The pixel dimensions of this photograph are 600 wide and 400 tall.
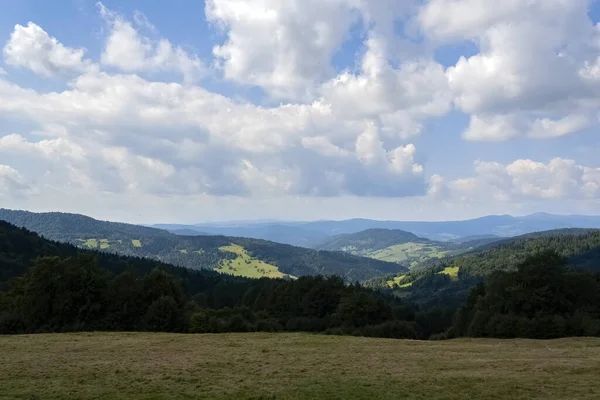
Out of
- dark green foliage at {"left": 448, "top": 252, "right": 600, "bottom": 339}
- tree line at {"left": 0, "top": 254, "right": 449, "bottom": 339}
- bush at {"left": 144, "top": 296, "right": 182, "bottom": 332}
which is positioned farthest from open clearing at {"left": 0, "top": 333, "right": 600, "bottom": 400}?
bush at {"left": 144, "top": 296, "right": 182, "bottom": 332}

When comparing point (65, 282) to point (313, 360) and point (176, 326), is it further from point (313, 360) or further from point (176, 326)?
point (313, 360)

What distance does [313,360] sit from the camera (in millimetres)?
29516

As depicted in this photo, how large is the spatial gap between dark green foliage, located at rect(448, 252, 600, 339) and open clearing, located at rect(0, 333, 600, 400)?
51.8ft

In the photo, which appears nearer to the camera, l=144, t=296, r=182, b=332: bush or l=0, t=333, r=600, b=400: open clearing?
l=0, t=333, r=600, b=400: open clearing

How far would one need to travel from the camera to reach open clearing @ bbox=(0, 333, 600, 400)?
65.5 ft

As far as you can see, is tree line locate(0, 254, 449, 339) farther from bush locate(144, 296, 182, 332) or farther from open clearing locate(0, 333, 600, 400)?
open clearing locate(0, 333, 600, 400)

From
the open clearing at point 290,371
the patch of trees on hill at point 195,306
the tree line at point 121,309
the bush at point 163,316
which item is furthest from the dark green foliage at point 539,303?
the bush at point 163,316

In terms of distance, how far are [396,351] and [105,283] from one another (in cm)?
4784

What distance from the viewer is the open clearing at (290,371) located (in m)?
20.0

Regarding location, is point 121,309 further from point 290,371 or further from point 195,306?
point 290,371

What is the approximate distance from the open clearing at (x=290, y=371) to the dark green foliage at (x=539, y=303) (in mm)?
15782

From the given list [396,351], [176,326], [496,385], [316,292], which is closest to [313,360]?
[396,351]

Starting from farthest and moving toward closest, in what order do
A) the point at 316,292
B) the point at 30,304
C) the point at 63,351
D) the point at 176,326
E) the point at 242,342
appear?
1. the point at 316,292
2. the point at 176,326
3. the point at 30,304
4. the point at 242,342
5. the point at 63,351

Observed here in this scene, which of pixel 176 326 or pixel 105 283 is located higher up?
pixel 105 283
